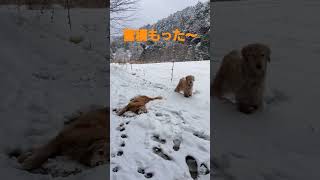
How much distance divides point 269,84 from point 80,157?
3007 mm

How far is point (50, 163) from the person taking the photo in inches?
95.3

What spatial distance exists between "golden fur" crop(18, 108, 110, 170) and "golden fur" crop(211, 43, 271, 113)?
5.79 ft

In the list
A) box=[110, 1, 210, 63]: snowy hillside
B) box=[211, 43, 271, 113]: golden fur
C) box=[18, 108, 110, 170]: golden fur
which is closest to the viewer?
box=[18, 108, 110, 170]: golden fur

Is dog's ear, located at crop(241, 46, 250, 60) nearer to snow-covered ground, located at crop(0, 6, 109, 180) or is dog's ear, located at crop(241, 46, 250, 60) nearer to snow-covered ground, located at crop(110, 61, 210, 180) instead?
snow-covered ground, located at crop(110, 61, 210, 180)

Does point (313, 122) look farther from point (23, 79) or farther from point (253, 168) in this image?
point (23, 79)

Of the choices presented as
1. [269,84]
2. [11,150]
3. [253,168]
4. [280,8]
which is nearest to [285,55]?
[269,84]

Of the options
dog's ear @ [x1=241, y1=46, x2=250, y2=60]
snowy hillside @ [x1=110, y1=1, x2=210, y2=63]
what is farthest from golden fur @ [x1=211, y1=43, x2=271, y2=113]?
snowy hillside @ [x1=110, y1=1, x2=210, y2=63]

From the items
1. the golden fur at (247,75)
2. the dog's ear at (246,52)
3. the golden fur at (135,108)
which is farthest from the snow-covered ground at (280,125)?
the golden fur at (135,108)

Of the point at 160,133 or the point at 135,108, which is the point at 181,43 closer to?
the point at 135,108

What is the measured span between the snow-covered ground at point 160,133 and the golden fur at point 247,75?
50 centimetres

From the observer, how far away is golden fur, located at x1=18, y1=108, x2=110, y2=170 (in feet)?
7.91

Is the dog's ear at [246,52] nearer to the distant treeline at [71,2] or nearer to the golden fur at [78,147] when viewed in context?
the golden fur at [78,147]

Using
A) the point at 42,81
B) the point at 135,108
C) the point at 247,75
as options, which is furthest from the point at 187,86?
the point at 42,81

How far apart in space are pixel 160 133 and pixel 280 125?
136 centimetres
